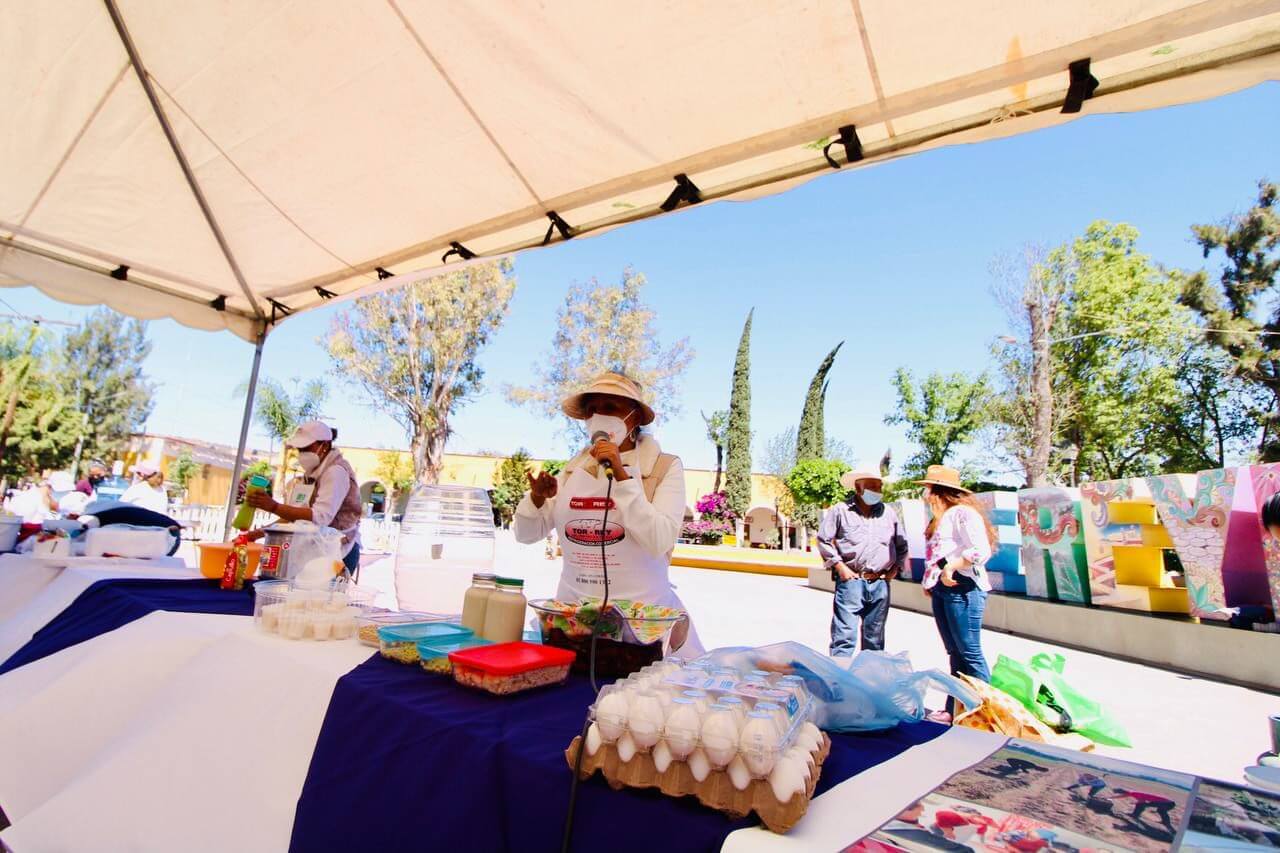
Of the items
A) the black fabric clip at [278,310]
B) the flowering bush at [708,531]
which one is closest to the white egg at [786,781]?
the black fabric clip at [278,310]

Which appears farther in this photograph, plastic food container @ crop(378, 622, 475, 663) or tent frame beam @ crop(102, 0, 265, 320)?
tent frame beam @ crop(102, 0, 265, 320)

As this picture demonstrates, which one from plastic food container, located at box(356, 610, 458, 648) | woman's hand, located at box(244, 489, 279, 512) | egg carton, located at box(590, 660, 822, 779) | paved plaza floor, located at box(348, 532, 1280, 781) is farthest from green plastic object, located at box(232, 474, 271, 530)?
egg carton, located at box(590, 660, 822, 779)

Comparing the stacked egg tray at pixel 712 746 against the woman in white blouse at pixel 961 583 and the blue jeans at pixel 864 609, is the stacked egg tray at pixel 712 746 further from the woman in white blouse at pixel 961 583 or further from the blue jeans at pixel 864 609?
the blue jeans at pixel 864 609

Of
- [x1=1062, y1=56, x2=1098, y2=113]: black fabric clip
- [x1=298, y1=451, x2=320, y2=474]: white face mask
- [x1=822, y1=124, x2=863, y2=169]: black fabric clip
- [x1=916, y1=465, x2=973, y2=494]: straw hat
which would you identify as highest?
[x1=822, y1=124, x2=863, y2=169]: black fabric clip

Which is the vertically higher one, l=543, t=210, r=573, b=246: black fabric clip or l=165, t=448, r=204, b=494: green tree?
l=165, t=448, r=204, b=494: green tree

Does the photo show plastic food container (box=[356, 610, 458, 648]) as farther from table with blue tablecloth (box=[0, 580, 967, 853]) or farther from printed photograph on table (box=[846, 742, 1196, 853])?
printed photograph on table (box=[846, 742, 1196, 853])

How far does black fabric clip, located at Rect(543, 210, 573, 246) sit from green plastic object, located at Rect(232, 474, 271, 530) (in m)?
1.93

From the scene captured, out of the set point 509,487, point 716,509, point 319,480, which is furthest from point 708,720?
point 509,487

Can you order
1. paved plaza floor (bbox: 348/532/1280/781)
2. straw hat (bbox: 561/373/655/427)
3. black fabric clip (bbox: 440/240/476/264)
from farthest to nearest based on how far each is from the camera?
paved plaza floor (bbox: 348/532/1280/781) → black fabric clip (bbox: 440/240/476/264) → straw hat (bbox: 561/373/655/427)

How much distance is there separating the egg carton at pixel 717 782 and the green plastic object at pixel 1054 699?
3.52m

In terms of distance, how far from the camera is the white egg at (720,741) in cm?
84

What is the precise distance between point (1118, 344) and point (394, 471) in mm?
37704

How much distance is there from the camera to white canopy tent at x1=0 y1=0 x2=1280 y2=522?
81.6 inches

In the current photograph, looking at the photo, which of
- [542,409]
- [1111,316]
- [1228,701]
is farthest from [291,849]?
[1111,316]
